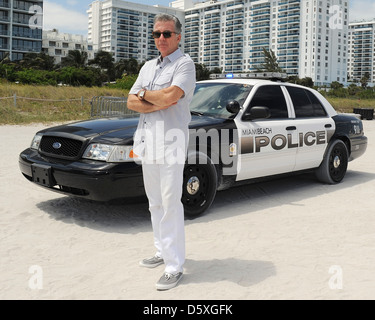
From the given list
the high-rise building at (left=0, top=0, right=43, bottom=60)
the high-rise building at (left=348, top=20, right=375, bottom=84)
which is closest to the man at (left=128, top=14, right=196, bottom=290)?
the high-rise building at (left=0, top=0, right=43, bottom=60)

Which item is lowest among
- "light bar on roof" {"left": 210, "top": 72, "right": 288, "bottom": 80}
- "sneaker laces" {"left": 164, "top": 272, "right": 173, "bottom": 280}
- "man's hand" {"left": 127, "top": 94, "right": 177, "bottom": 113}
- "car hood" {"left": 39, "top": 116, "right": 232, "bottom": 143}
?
"sneaker laces" {"left": 164, "top": 272, "right": 173, "bottom": 280}

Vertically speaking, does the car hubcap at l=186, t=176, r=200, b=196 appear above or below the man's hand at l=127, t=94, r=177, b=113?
below

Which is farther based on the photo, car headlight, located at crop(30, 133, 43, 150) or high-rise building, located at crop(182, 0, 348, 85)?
high-rise building, located at crop(182, 0, 348, 85)

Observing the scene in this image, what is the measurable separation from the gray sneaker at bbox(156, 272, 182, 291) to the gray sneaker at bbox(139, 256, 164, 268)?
1.20 feet

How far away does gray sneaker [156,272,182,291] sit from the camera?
3.31 m

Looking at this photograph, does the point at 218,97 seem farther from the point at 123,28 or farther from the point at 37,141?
the point at 123,28

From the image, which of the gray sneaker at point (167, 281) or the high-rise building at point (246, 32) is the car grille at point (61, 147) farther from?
the high-rise building at point (246, 32)

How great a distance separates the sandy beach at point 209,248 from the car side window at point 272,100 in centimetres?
117

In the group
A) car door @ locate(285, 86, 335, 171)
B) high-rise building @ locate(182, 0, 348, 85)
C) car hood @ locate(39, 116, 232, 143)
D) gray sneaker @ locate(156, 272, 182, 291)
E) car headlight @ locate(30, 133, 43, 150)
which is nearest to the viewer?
gray sneaker @ locate(156, 272, 182, 291)

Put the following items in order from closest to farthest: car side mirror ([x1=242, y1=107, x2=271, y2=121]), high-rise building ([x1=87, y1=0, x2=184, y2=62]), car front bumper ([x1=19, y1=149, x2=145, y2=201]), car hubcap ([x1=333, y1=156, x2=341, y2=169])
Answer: car front bumper ([x1=19, y1=149, x2=145, y2=201]), car side mirror ([x1=242, y1=107, x2=271, y2=121]), car hubcap ([x1=333, y1=156, x2=341, y2=169]), high-rise building ([x1=87, y1=0, x2=184, y2=62])

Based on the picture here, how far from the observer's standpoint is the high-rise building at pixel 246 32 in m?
145

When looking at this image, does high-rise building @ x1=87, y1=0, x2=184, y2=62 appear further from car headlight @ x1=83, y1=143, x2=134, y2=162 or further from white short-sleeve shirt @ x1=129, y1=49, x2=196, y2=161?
white short-sleeve shirt @ x1=129, y1=49, x2=196, y2=161
